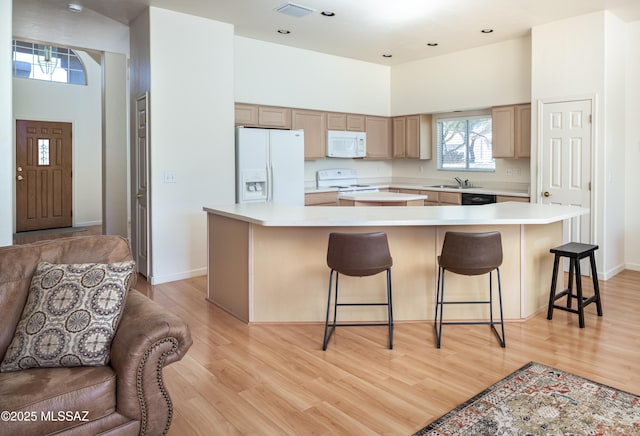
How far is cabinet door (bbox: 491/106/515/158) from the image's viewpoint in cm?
605

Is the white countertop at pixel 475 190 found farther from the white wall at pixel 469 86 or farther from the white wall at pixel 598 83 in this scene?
the white wall at pixel 598 83

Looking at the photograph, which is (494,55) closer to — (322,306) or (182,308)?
(322,306)

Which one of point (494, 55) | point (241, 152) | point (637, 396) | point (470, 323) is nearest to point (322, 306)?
point (470, 323)

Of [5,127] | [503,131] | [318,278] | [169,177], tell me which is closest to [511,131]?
[503,131]

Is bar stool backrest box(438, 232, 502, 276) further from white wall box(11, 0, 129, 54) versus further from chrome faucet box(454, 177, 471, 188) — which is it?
white wall box(11, 0, 129, 54)

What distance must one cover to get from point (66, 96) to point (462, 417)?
29.3ft

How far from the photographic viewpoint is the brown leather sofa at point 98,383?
5.55 feet

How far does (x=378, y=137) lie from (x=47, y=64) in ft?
20.2

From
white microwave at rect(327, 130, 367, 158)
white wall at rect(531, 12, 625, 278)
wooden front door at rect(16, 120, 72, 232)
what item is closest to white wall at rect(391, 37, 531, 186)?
white wall at rect(531, 12, 625, 278)

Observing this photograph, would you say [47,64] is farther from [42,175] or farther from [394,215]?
[394,215]

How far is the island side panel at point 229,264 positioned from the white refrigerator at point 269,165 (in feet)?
4.26

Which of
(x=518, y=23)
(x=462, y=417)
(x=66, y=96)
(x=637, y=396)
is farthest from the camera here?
(x=66, y=96)

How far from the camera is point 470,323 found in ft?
12.0

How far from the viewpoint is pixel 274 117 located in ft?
20.3
